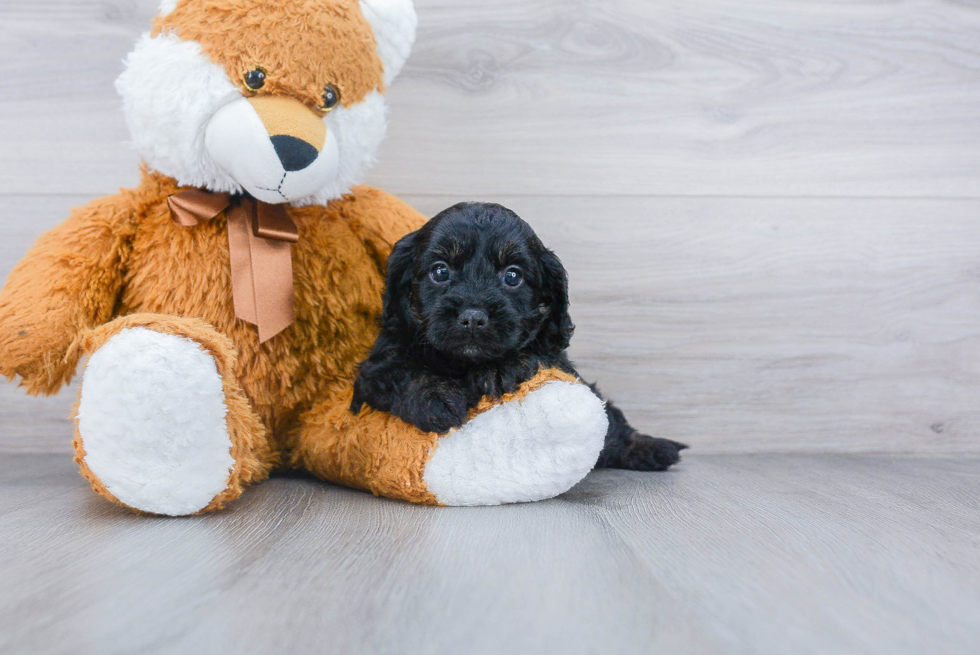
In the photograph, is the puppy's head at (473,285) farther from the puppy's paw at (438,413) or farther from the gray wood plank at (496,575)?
the gray wood plank at (496,575)

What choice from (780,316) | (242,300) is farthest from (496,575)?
(780,316)

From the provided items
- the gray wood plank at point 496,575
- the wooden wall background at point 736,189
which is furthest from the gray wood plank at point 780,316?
the gray wood plank at point 496,575

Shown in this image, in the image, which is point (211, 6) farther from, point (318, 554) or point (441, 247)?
point (318, 554)

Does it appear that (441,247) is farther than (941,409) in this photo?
No

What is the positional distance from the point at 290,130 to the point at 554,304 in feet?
1.36

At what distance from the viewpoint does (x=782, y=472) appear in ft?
3.99

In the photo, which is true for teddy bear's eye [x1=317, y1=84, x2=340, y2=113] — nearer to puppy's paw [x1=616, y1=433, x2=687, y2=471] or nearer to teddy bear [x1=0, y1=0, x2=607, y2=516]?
teddy bear [x1=0, y1=0, x2=607, y2=516]

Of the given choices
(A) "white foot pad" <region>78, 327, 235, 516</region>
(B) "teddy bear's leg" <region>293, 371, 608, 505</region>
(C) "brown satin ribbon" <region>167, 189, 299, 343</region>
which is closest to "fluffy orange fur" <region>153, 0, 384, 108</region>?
(C) "brown satin ribbon" <region>167, 189, 299, 343</region>

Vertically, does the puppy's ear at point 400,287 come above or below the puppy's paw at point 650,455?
above

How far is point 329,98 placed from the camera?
967mm

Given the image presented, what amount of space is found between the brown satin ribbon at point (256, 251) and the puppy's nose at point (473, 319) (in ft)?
0.93

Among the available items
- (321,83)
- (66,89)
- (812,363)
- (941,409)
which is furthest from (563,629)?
(66,89)

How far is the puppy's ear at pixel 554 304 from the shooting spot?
37.5 inches

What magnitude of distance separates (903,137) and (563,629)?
1278mm
